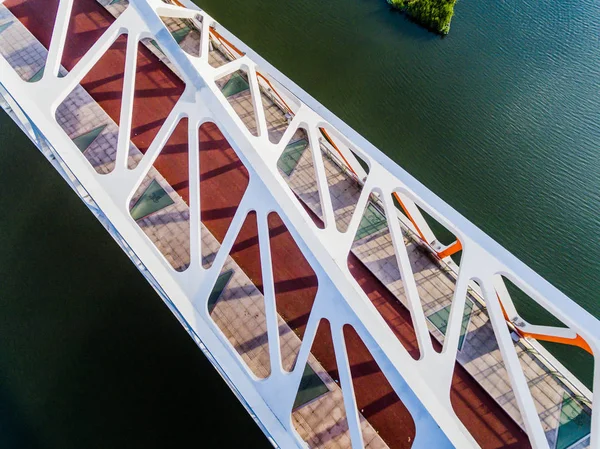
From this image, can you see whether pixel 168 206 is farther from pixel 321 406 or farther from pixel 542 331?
pixel 542 331

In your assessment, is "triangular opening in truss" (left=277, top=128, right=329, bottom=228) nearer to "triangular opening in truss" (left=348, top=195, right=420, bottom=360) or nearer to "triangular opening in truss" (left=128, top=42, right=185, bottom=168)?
"triangular opening in truss" (left=348, top=195, right=420, bottom=360)

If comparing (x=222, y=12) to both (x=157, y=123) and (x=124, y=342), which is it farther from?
(x=124, y=342)

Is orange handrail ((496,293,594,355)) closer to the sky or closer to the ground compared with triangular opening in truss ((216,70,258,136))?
closer to the ground

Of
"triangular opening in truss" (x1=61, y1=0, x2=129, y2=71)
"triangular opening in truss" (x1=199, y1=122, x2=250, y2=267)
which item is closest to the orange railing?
"triangular opening in truss" (x1=199, y1=122, x2=250, y2=267)

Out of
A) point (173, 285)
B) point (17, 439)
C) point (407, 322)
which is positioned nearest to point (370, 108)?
point (407, 322)

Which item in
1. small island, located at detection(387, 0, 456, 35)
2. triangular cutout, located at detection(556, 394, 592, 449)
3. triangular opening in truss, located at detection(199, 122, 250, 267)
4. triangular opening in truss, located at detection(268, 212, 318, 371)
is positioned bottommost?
triangular cutout, located at detection(556, 394, 592, 449)

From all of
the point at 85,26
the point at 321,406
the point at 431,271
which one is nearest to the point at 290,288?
the point at 321,406

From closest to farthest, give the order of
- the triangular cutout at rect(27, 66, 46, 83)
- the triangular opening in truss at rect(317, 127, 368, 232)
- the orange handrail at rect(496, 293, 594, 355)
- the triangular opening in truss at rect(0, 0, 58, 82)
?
the orange handrail at rect(496, 293, 594, 355) < the triangular opening in truss at rect(317, 127, 368, 232) < the triangular cutout at rect(27, 66, 46, 83) < the triangular opening in truss at rect(0, 0, 58, 82)

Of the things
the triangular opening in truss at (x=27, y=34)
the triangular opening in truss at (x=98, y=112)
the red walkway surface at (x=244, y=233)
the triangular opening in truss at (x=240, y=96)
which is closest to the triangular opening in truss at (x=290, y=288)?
the red walkway surface at (x=244, y=233)
